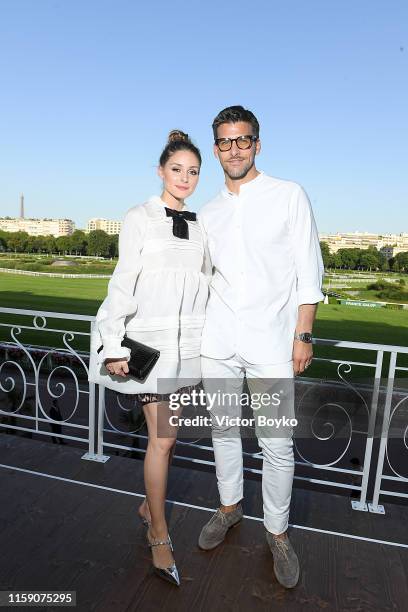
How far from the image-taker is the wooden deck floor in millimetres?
1960

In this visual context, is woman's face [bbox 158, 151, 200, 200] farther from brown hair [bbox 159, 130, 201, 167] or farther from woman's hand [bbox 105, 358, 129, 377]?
woman's hand [bbox 105, 358, 129, 377]

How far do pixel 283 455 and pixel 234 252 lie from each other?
101 centimetres

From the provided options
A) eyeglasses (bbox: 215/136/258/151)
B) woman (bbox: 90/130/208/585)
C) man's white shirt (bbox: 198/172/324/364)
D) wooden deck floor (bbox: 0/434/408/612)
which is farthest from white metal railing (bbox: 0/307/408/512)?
eyeglasses (bbox: 215/136/258/151)

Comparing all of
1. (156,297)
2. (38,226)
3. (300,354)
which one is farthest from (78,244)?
(300,354)

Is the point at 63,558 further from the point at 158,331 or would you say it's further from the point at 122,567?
the point at 158,331

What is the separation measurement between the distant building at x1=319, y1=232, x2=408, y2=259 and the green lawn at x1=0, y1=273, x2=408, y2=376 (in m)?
96.2

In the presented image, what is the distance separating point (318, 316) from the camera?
4647 cm

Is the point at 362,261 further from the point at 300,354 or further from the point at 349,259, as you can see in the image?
the point at 300,354

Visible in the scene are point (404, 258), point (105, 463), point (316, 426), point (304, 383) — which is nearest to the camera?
point (105, 463)

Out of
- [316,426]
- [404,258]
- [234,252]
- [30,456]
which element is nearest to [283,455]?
[234,252]

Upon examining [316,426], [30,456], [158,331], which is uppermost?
[158,331]

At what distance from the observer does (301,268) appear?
1991 millimetres

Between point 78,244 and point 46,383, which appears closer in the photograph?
point 46,383

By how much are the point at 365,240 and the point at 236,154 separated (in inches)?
6598
